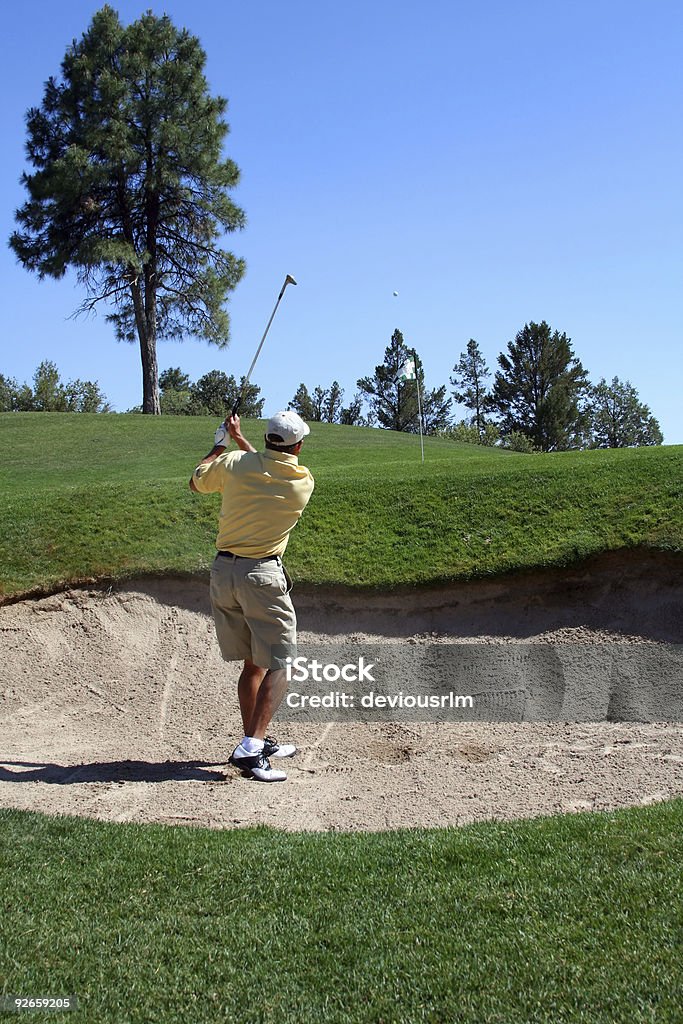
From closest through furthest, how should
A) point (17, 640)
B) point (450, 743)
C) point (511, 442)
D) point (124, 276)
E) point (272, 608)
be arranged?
point (272, 608)
point (450, 743)
point (17, 640)
point (124, 276)
point (511, 442)

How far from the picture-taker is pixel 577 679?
8086mm

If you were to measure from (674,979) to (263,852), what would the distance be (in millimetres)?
2184

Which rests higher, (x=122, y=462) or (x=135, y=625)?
(x=122, y=462)

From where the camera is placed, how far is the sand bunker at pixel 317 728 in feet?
19.6

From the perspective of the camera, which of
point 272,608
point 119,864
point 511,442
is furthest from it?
point 511,442

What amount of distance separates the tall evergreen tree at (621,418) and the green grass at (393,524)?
274ft

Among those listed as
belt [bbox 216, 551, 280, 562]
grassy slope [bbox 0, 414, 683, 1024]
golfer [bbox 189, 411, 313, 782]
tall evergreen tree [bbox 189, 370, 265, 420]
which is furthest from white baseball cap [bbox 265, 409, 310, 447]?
tall evergreen tree [bbox 189, 370, 265, 420]

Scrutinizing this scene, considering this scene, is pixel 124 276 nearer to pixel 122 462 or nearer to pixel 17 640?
pixel 122 462

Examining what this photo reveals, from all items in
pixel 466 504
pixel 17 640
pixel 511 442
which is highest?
pixel 511 442

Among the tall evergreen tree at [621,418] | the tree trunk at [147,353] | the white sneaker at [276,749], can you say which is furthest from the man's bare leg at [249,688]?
the tall evergreen tree at [621,418]

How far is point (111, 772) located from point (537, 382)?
80.4 m

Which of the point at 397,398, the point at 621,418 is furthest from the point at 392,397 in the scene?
the point at 621,418

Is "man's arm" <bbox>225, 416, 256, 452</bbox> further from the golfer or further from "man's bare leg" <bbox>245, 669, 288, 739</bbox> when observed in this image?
"man's bare leg" <bbox>245, 669, 288, 739</bbox>

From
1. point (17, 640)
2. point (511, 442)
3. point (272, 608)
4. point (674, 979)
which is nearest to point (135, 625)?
point (17, 640)
